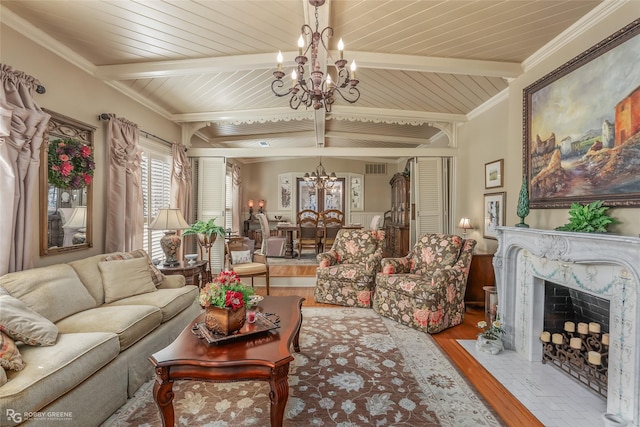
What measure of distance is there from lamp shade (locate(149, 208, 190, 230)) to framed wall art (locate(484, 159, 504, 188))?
4094mm

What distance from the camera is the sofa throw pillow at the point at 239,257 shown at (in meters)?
4.59

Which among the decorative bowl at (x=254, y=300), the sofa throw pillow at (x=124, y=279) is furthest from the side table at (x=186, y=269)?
the decorative bowl at (x=254, y=300)

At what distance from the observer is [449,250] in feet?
12.4

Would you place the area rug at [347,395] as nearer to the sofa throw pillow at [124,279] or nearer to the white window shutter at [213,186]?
the sofa throw pillow at [124,279]

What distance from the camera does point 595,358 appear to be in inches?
84.3

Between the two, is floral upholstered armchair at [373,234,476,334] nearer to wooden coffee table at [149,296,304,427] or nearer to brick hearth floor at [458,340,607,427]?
brick hearth floor at [458,340,607,427]

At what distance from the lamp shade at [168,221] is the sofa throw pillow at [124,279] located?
2.11ft

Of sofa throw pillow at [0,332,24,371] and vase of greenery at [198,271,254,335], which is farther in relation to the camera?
vase of greenery at [198,271,254,335]

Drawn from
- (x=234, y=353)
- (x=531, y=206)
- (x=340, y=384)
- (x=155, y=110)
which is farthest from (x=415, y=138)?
(x=234, y=353)

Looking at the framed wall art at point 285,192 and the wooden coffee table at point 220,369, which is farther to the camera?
the framed wall art at point 285,192

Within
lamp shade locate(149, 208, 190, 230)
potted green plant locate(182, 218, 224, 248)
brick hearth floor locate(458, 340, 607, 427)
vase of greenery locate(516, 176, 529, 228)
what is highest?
vase of greenery locate(516, 176, 529, 228)

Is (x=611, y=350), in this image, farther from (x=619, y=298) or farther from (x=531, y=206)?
(x=531, y=206)

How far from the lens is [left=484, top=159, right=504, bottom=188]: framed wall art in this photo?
157 inches

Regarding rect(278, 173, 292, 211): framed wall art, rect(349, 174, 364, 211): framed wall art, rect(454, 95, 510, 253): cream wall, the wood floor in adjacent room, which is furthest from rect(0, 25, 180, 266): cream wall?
rect(349, 174, 364, 211): framed wall art
